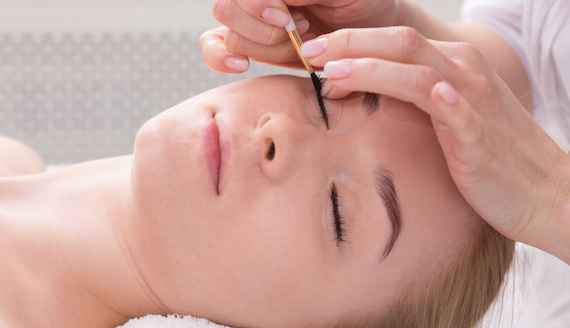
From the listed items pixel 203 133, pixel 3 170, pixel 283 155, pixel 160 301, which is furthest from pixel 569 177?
pixel 3 170

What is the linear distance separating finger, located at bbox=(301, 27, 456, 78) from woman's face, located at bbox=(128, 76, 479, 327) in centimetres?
14

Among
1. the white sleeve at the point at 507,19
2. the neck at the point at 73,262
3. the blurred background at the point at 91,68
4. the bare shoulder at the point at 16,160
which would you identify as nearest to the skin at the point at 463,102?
the neck at the point at 73,262

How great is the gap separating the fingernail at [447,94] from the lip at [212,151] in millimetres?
373

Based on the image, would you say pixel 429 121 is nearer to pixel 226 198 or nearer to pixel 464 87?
pixel 464 87

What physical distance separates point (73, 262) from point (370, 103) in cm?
64

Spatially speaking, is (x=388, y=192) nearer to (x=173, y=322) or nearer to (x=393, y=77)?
(x=393, y=77)

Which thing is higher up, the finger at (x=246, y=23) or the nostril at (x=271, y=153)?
the finger at (x=246, y=23)

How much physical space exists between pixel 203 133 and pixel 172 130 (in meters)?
0.06

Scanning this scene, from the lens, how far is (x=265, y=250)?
774 mm

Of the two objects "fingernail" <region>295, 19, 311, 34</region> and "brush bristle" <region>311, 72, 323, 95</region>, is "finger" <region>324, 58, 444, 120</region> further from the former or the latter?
"fingernail" <region>295, 19, 311, 34</region>

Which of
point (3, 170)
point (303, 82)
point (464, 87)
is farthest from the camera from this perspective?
point (3, 170)

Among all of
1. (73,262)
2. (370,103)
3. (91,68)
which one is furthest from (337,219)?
(91,68)

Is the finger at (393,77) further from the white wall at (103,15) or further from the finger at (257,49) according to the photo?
the white wall at (103,15)

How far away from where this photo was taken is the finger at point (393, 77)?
62cm
